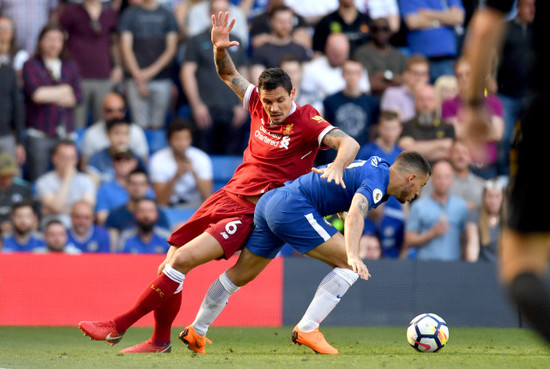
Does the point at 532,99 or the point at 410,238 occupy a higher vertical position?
the point at 532,99

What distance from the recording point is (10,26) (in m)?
11.9

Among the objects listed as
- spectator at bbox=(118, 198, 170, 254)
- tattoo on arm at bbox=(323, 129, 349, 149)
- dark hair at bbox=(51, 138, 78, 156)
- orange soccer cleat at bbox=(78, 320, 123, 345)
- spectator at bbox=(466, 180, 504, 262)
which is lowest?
spectator at bbox=(466, 180, 504, 262)

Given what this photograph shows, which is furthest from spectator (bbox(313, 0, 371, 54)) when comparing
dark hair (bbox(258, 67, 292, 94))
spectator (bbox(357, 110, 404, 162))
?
dark hair (bbox(258, 67, 292, 94))

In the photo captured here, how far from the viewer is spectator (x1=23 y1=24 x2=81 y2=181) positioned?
12.0m

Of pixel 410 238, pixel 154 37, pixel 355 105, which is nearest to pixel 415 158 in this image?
pixel 410 238

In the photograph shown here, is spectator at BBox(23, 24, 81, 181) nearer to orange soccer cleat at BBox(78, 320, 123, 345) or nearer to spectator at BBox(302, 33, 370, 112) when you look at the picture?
spectator at BBox(302, 33, 370, 112)

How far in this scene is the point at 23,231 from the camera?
35.2 feet

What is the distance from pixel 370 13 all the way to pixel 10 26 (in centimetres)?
521

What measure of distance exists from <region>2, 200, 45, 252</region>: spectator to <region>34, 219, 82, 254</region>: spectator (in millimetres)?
121

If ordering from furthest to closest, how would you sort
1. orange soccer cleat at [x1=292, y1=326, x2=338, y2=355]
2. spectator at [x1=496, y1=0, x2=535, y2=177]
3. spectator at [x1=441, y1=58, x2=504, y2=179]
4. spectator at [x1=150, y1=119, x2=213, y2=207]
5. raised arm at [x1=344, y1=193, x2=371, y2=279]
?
spectator at [x1=441, y1=58, x2=504, y2=179] → spectator at [x1=150, y1=119, x2=213, y2=207] → spectator at [x1=496, y1=0, x2=535, y2=177] → orange soccer cleat at [x1=292, y1=326, x2=338, y2=355] → raised arm at [x1=344, y1=193, x2=371, y2=279]

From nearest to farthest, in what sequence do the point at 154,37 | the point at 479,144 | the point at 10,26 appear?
the point at 479,144, the point at 10,26, the point at 154,37

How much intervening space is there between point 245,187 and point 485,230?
488 centimetres

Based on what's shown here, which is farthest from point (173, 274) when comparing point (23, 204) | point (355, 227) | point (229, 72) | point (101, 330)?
point (23, 204)

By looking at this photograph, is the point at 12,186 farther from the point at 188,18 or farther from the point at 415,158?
the point at 415,158
